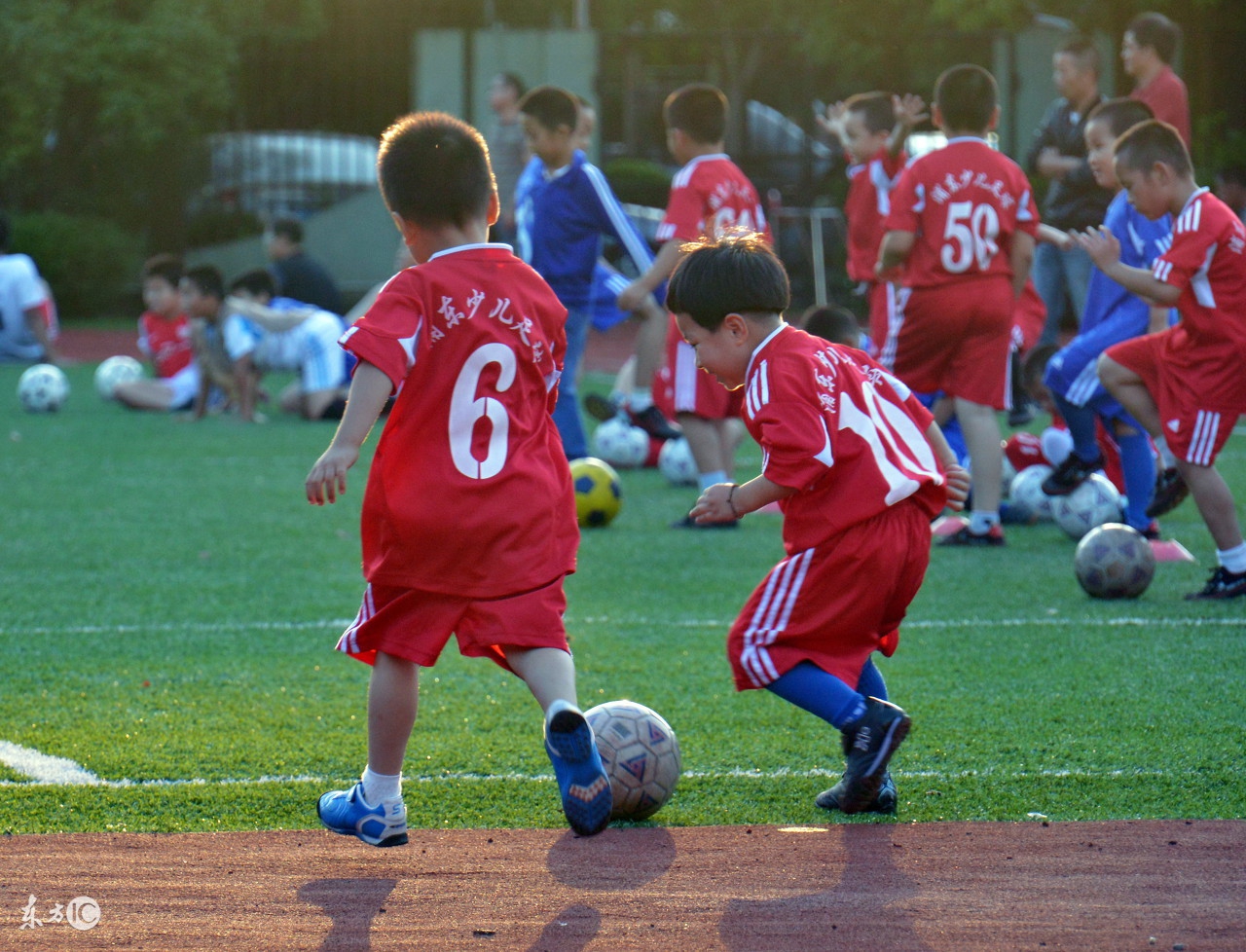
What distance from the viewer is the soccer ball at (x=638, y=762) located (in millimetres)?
3521

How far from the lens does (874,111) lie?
9.04 m

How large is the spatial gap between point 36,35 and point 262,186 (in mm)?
4331

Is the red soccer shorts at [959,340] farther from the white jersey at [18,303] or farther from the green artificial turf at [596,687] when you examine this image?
the white jersey at [18,303]

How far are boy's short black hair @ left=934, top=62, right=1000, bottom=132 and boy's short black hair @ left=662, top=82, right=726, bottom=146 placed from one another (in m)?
1.31

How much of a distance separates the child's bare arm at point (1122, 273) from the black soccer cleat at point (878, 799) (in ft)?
8.93

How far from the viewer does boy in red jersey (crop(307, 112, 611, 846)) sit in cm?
328

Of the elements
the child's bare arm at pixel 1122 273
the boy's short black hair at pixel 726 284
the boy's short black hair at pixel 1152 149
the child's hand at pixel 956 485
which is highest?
the boy's short black hair at pixel 1152 149

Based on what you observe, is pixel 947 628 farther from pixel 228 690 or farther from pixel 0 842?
pixel 0 842

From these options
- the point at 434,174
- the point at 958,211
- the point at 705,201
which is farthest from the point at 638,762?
the point at 705,201

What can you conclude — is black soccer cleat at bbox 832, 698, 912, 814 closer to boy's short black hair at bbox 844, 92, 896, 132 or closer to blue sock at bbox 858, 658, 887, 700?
blue sock at bbox 858, 658, 887, 700

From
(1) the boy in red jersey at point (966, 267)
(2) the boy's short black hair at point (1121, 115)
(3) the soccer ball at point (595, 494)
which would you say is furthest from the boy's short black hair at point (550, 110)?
(2) the boy's short black hair at point (1121, 115)

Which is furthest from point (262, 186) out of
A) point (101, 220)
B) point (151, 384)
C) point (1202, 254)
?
point (1202, 254)

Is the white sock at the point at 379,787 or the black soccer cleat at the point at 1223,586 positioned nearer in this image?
the white sock at the point at 379,787

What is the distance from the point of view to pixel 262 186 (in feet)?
84.1
